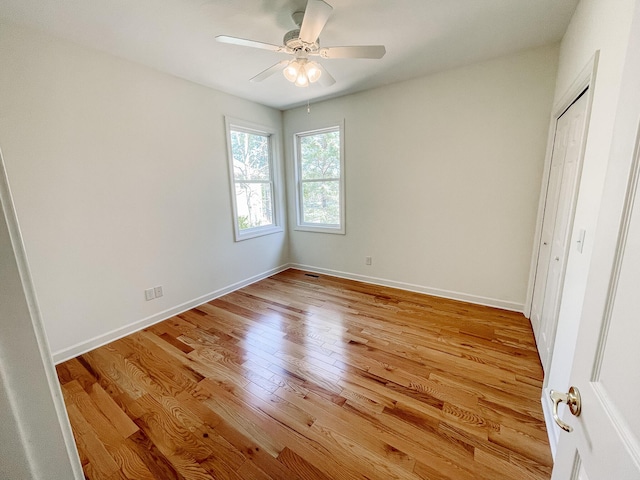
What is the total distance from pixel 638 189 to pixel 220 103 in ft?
11.9

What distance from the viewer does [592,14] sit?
1510 millimetres

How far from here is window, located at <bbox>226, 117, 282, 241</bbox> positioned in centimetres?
360

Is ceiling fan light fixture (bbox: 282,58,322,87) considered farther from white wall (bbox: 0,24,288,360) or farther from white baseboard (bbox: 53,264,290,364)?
white baseboard (bbox: 53,264,290,364)

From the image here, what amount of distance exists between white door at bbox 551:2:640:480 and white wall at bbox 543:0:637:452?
30.0 inches

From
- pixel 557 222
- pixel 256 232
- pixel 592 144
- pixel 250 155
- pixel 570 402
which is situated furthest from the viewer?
pixel 256 232

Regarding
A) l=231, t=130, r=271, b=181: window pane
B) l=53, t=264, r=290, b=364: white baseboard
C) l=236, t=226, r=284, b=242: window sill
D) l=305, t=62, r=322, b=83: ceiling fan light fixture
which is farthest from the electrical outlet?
l=305, t=62, r=322, b=83: ceiling fan light fixture

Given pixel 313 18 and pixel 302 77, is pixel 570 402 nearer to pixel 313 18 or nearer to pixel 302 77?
pixel 313 18

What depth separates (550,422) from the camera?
149 cm

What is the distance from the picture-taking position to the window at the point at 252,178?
3.60 meters

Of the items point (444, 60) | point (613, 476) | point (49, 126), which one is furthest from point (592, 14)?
point (49, 126)

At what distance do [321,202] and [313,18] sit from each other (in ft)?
8.80

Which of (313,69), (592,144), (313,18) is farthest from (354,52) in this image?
(592,144)

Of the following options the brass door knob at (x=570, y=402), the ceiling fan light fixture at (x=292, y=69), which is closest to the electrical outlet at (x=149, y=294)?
the ceiling fan light fixture at (x=292, y=69)

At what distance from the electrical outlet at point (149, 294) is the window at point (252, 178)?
3.92 feet
